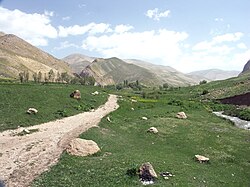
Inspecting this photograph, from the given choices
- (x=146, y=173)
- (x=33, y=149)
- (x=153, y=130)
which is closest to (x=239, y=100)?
(x=153, y=130)

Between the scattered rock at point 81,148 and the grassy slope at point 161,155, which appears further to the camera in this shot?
the scattered rock at point 81,148

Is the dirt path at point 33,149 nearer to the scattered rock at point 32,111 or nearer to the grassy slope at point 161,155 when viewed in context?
the grassy slope at point 161,155

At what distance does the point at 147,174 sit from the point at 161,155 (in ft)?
29.4

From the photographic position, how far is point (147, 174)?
86.8 ft

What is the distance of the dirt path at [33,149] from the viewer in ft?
85.1

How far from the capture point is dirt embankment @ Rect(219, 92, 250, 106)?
112 m

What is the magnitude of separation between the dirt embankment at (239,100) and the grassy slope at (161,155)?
59382 millimetres

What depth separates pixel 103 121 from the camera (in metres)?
49.5

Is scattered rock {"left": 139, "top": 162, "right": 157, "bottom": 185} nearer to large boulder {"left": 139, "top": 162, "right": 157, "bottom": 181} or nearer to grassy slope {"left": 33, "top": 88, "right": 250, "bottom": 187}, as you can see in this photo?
large boulder {"left": 139, "top": 162, "right": 157, "bottom": 181}

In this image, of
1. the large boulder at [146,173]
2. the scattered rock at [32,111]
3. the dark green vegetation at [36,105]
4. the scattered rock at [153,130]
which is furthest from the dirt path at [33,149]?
the large boulder at [146,173]

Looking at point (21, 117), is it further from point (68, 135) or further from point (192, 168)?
point (192, 168)

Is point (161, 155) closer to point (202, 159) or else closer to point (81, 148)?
point (202, 159)

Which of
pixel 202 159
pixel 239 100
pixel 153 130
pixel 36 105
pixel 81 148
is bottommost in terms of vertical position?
pixel 202 159

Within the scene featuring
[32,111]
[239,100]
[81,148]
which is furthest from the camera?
[239,100]
